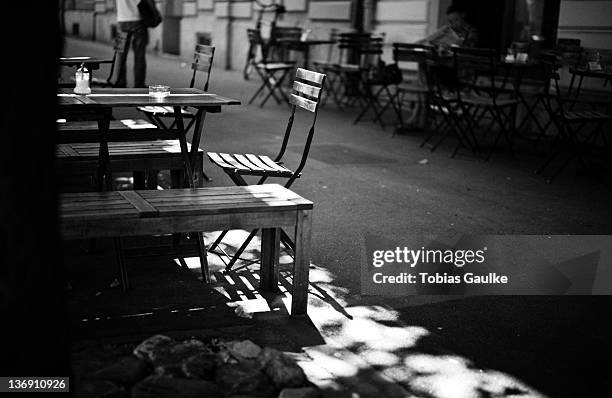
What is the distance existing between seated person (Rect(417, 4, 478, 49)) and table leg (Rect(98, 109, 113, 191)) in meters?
6.76

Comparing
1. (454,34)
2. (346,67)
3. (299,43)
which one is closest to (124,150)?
(454,34)

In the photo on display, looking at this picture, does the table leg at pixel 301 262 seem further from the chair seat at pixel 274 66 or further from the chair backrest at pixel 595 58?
the chair seat at pixel 274 66

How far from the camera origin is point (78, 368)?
369 cm

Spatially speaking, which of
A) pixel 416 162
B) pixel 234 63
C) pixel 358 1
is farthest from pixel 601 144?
pixel 234 63

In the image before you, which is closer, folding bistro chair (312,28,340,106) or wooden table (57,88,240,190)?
wooden table (57,88,240,190)

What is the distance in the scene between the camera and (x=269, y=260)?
4938mm

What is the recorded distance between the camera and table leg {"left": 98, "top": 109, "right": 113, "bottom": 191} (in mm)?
5039

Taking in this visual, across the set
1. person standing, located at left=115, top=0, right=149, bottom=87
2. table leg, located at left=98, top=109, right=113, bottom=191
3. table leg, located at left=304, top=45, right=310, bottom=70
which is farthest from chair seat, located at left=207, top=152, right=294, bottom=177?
table leg, located at left=304, top=45, right=310, bottom=70

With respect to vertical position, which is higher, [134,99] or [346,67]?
[134,99]

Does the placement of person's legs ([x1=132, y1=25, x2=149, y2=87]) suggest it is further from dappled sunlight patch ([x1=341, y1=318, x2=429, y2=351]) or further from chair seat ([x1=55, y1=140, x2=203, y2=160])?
dappled sunlight patch ([x1=341, y1=318, x2=429, y2=351])

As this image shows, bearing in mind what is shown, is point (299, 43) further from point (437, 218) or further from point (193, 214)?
point (193, 214)

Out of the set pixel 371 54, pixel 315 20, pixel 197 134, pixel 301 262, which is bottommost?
pixel 301 262

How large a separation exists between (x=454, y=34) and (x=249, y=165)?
6789 mm

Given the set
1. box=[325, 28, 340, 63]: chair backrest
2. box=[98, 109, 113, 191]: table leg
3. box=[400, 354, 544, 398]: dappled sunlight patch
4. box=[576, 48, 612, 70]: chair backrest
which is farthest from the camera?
box=[325, 28, 340, 63]: chair backrest
